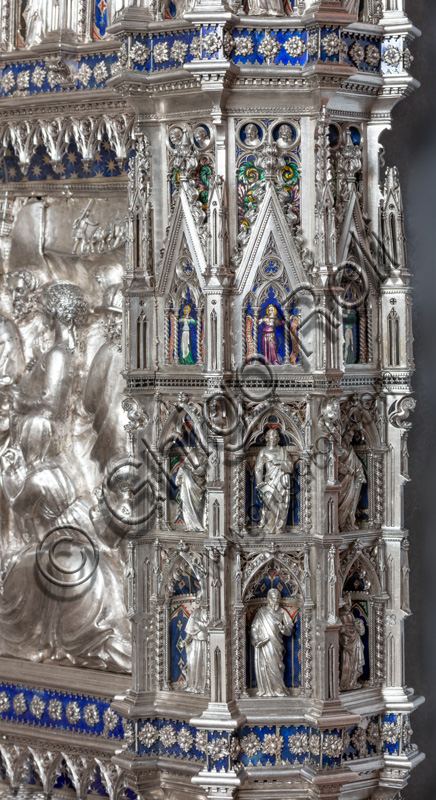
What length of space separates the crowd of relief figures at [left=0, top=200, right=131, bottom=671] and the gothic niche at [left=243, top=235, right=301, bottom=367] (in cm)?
141

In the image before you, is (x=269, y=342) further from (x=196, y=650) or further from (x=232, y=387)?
(x=196, y=650)

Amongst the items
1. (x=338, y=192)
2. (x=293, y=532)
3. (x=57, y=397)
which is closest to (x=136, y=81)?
(x=338, y=192)

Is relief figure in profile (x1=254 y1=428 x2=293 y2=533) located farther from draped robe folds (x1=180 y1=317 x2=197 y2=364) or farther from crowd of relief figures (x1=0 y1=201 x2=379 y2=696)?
draped robe folds (x1=180 y1=317 x2=197 y2=364)

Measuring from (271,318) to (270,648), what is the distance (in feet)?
7.88

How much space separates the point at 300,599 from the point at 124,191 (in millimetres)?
3515

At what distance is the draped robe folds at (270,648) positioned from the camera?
413 inches

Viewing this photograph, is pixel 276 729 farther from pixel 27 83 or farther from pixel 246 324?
pixel 27 83

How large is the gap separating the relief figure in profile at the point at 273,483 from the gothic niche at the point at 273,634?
327 millimetres

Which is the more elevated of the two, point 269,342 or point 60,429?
point 269,342

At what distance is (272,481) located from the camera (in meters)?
10.4

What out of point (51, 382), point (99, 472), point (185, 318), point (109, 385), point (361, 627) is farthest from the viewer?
point (51, 382)

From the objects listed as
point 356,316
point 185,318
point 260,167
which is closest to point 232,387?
point 185,318

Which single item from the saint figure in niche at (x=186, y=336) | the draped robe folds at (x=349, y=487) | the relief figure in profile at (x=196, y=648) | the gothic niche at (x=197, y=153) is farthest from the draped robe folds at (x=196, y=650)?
the gothic niche at (x=197, y=153)

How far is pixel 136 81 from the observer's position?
10.5m
